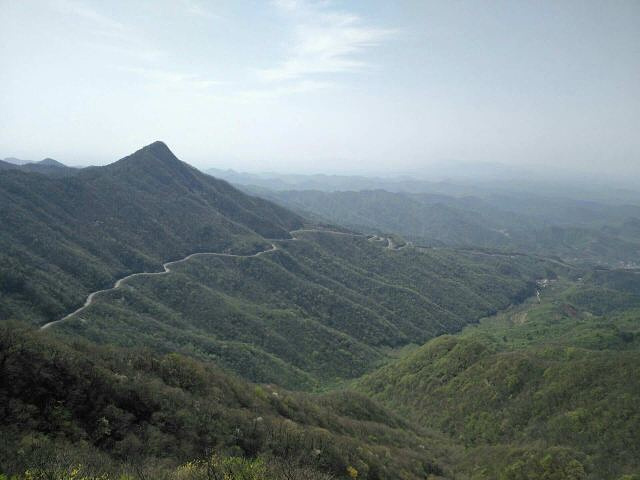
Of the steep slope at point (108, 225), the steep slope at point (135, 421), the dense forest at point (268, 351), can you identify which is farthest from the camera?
the steep slope at point (108, 225)

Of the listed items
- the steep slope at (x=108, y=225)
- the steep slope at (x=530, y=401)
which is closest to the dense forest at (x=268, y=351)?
the steep slope at (x=530, y=401)

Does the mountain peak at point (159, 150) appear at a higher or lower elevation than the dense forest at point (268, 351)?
higher

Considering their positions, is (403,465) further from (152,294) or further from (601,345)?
(152,294)

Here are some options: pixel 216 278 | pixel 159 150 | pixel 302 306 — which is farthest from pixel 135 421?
pixel 159 150

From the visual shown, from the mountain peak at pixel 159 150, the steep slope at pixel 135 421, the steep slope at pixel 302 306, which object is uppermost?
the mountain peak at pixel 159 150

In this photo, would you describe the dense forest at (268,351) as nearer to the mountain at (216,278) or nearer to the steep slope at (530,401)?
the steep slope at (530,401)

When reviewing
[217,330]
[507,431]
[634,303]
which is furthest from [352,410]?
[634,303]

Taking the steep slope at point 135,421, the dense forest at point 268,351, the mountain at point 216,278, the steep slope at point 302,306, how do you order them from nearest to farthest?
the steep slope at point 135,421
the dense forest at point 268,351
the mountain at point 216,278
the steep slope at point 302,306

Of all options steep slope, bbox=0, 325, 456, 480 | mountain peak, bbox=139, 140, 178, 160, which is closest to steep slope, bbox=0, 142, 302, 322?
mountain peak, bbox=139, 140, 178, 160
